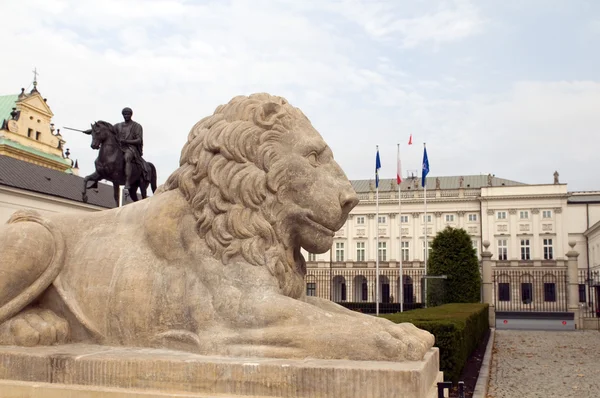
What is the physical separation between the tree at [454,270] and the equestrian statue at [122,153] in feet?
57.7

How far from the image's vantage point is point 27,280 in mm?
3654

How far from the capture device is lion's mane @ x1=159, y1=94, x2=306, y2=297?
3518 millimetres

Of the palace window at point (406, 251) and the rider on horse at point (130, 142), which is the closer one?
the rider on horse at point (130, 142)

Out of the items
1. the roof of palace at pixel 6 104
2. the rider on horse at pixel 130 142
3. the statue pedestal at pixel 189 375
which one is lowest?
the statue pedestal at pixel 189 375

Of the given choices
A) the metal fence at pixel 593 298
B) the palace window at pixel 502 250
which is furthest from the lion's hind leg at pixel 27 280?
the palace window at pixel 502 250

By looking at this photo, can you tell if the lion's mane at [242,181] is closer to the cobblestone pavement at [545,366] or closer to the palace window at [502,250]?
the cobblestone pavement at [545,366]

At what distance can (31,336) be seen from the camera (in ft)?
11.8

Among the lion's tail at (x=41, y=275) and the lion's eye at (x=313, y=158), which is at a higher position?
the lion's eye at (x=313, y=158)

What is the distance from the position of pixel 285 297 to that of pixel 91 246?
139 centimetres

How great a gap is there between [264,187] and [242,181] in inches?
5.6

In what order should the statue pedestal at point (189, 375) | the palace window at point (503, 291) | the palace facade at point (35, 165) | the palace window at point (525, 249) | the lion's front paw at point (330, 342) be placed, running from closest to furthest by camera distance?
the statue pedestal at point (189, 375) < the lion's front paw at point (330, 342) < the palace facade at point (35, 165) < the palace window at point (503, 291) < the palace window at point (525, 249)

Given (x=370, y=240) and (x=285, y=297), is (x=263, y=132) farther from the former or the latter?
(x=370, y=240)

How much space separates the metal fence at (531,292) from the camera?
154 feet

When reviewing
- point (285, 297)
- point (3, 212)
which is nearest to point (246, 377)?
point (285, 297)
